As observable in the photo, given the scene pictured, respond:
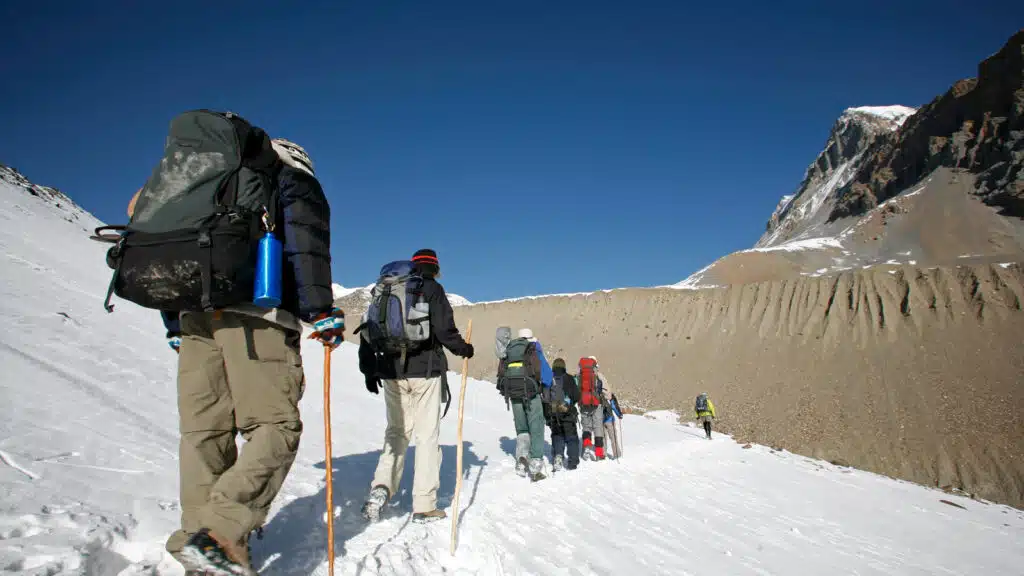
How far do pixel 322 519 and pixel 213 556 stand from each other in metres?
1.54

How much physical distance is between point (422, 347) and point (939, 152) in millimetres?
70072

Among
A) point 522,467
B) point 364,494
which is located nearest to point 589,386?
point 522,467

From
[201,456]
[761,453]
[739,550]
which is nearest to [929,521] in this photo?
[761,453]

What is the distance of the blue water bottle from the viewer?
207 cm

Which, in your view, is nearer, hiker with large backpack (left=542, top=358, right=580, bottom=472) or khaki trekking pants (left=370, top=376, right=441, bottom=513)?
khaki trekking pants (left=370, top=376, right=441, bottom=513)

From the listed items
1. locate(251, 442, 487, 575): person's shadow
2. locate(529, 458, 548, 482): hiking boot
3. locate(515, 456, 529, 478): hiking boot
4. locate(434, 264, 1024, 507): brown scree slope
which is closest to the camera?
locate(251, 442, 487, 575): person's shadow

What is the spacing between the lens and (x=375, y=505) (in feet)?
11.7

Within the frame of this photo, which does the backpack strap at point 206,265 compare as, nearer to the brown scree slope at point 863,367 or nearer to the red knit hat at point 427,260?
the red knit hat at point 427,260

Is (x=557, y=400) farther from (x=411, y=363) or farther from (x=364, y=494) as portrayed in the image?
(x=411, y=363)

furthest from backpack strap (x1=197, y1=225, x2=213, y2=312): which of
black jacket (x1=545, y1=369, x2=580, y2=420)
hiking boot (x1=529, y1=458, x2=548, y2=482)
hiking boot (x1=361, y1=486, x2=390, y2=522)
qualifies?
black jacket (x1=545, y1=369, x2=580, y2=420)

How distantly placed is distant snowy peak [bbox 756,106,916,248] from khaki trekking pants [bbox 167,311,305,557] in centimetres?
9683

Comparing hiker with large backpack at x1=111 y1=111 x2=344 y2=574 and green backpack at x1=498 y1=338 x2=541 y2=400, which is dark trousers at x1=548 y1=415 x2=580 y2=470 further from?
hiker with large backpack at x1=111 y1=111 x2=344 y2=574

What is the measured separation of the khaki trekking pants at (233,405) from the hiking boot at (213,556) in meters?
0.18

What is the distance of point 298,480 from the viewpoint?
3998mm
